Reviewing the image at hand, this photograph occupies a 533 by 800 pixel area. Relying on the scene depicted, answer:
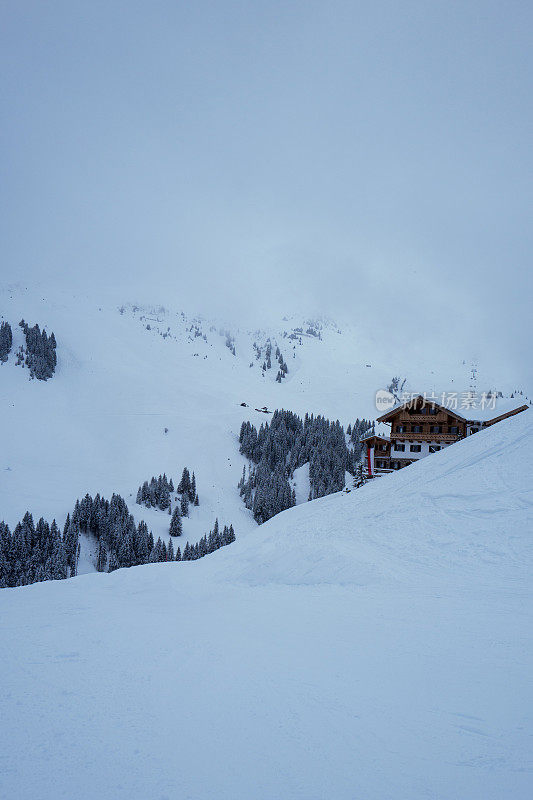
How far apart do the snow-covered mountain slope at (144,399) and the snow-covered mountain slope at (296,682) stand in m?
46.2

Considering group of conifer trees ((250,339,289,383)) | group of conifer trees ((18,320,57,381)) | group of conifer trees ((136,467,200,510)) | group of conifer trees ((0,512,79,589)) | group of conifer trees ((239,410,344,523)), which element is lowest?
group of conifer trees ((0,512,79,589))

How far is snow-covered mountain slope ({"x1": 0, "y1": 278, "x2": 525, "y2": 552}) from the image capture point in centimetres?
6431

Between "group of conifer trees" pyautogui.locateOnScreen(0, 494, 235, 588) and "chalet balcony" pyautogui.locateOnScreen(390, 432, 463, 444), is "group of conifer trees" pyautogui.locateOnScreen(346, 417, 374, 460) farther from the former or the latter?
"chalet balcony" pyautogui.locateOnScreen(390, 432, 463, 444)

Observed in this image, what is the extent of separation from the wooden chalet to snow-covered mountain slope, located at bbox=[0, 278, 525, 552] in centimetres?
1540

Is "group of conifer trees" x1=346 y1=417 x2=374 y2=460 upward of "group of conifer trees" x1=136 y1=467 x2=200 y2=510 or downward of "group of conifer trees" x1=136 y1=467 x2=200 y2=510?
upward

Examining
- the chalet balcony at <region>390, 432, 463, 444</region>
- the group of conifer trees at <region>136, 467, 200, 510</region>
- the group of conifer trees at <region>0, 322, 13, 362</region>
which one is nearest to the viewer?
the chalet balcony at <region>390, 432, 463, 444</region>

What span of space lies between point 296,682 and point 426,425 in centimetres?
3561

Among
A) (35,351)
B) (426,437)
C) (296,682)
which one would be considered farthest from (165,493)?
(35,351)

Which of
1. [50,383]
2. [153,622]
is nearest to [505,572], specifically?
[153,622]

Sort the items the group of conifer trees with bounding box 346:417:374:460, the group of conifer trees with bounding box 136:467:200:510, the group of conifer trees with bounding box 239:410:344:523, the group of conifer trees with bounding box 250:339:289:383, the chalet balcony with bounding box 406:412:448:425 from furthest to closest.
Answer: the group of conifer trees with bounding box 250:339:289:383 < the group of conifer trees with bounding box 346:417:374:460 < the group of conifer trees with bounding box 239:410:344:523 < the group of conifer trees with bounding box 136:467:200:510 < the chalet balcony with bounding box 406:412:448:425

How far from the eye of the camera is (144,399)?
97.9 m

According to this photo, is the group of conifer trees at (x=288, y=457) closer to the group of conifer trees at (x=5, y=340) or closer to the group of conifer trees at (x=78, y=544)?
the group of conifer trees at (x=78, y=544)

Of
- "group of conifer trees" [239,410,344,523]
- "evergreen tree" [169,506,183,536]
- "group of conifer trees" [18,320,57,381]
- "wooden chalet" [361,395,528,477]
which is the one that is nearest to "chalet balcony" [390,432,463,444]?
"wooden chalet" [361,395,528,477]

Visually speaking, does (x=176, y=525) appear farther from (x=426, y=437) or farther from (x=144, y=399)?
(x=144, y=399)
